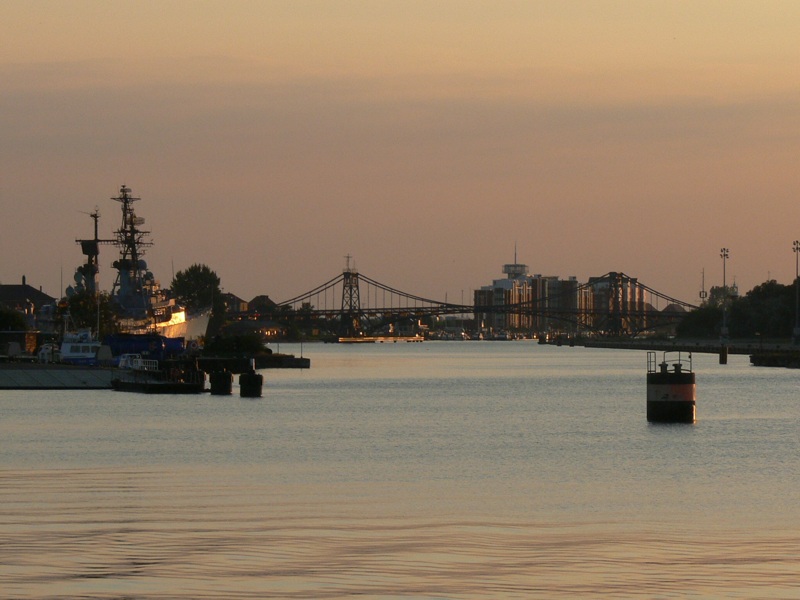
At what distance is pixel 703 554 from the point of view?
19719 millimetres

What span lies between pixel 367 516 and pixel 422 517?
0.82 metres

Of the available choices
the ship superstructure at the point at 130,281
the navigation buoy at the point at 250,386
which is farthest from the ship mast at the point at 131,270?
the navigation buoy at the point at 250,386

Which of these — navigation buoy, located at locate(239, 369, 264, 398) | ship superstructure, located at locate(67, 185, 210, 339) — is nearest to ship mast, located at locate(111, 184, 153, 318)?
ship superstructure, located at locate(67, 185, 210, 339)

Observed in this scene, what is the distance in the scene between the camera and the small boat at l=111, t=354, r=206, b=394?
7112cm

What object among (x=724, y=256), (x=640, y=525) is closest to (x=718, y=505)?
(x=640, y=525)

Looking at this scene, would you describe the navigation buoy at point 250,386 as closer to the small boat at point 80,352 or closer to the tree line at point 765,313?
the small boat at point 80,352

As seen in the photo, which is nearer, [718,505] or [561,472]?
[718,505]

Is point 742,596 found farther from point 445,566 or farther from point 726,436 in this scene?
point 726,436

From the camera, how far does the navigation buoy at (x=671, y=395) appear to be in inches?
1808

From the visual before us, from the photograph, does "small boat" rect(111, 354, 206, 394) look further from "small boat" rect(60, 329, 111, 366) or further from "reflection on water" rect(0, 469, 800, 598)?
"reflection on water" rect(0, 469, 800, 598)

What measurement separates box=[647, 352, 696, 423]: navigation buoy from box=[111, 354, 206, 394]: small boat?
29.0 meters

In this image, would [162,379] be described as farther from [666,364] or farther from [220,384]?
[666,364]

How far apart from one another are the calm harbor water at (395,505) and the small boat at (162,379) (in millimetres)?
14343

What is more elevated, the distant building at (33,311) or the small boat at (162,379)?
the distant building at (33,311)
